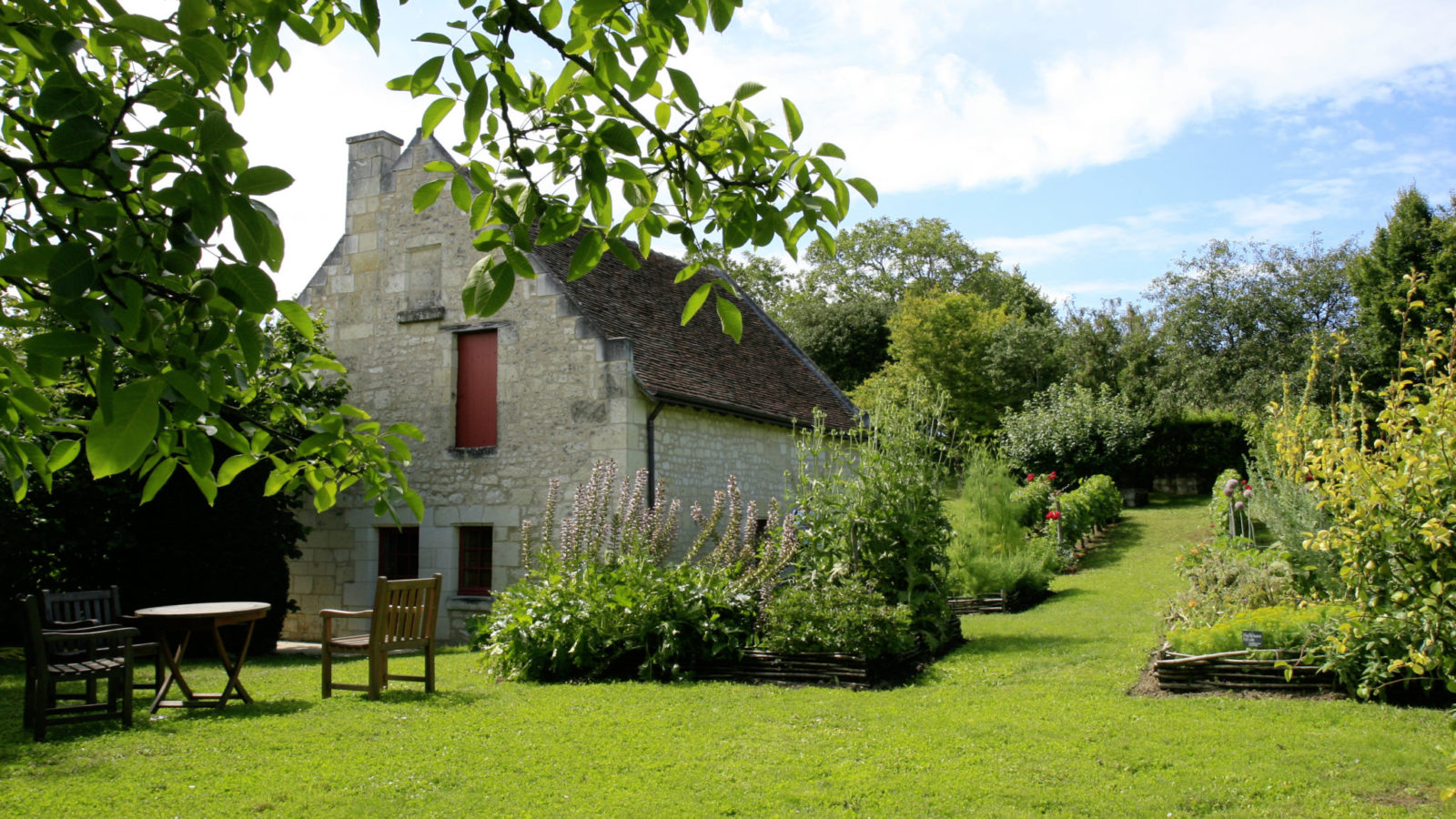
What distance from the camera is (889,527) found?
9188 mm

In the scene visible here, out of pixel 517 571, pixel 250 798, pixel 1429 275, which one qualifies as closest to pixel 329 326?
pixel 517 571

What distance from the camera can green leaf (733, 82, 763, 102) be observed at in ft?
8.02

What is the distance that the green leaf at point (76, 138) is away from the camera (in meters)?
1.67

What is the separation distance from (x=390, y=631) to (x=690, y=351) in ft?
25.4

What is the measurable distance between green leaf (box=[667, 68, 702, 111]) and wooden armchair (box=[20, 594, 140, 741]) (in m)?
6.07

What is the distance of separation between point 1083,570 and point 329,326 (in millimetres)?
12372

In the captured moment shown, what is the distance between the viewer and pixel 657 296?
15664 millimetres

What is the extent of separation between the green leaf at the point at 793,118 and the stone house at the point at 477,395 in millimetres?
9728

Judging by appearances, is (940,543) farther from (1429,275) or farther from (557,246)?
(1429,275)

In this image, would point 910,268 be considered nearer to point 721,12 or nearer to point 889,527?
point 889,527

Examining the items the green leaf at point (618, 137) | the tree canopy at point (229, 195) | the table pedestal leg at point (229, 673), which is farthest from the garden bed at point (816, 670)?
the green leaf at point (618, 137)

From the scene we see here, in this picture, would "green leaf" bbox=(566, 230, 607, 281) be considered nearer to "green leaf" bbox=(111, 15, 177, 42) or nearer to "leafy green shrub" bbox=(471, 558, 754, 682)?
"green leaf" bbox=(111, 15, 177, 42)

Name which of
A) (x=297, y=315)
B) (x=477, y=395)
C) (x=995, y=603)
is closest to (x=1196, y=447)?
(x=995, y=603)

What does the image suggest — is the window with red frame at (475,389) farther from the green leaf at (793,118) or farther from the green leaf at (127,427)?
the green leaf at (127,427)
